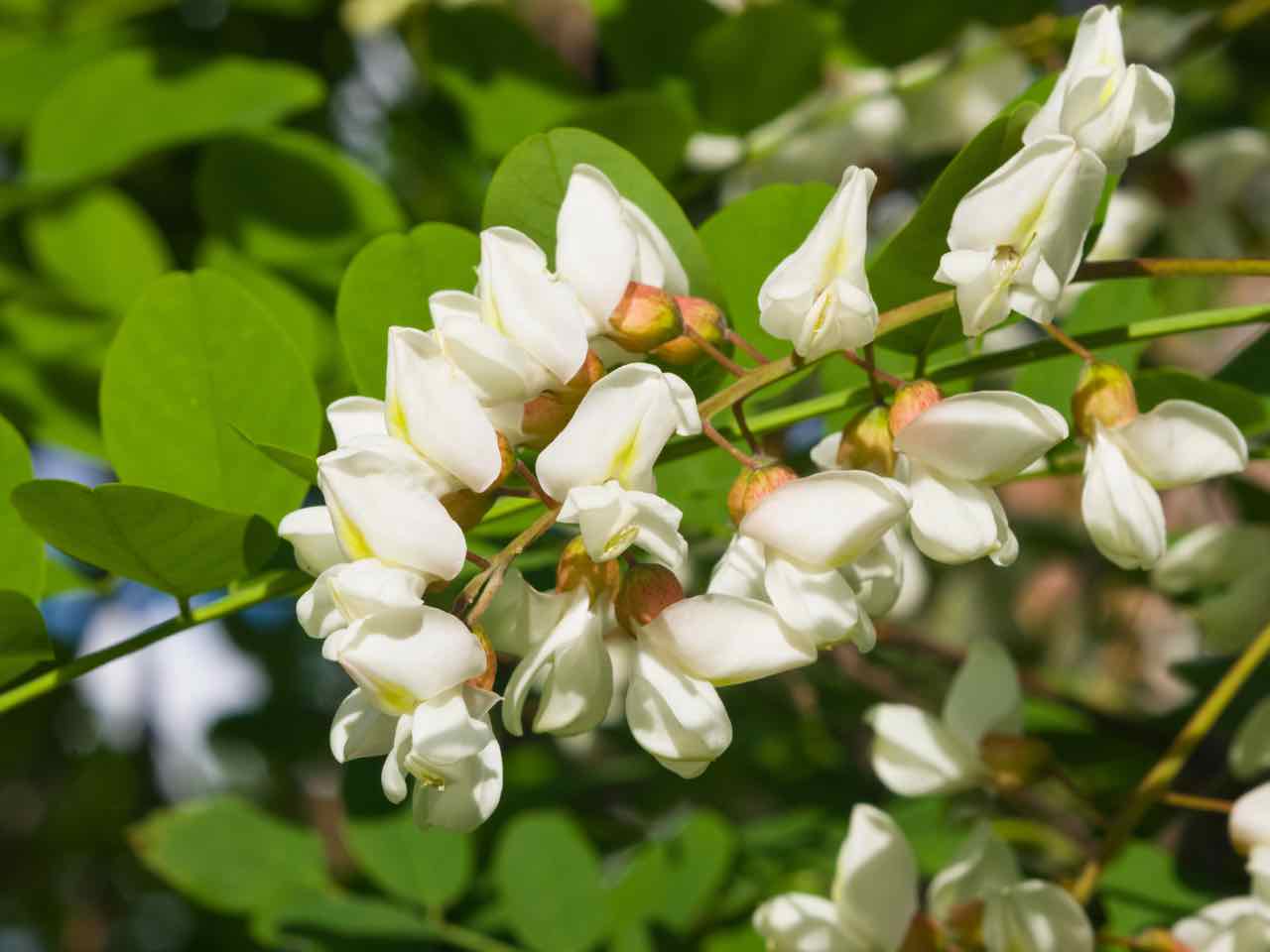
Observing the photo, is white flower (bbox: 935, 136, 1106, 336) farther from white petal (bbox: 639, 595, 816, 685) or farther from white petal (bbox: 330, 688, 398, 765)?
white petal (bbox: 330, 688, 398, 765)

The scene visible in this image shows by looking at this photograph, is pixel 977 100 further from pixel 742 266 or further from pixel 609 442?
pixel 609 442

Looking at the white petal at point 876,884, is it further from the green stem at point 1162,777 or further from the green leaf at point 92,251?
the green leaf at point 92,251

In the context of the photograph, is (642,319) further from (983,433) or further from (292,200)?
(292,200)

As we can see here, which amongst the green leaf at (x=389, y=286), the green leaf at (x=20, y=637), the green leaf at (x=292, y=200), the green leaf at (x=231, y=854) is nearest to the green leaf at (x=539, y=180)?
the green leaf at (x=389, y=286)

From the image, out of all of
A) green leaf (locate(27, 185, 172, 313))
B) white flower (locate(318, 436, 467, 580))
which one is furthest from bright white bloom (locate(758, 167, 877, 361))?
green leaf (locate(27, 185, 172, 313))

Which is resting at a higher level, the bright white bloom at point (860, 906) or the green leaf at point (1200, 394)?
the green leaf at point (1200, 394)

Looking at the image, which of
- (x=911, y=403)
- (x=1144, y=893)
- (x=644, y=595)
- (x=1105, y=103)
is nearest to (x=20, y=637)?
(x=644, y=595)
